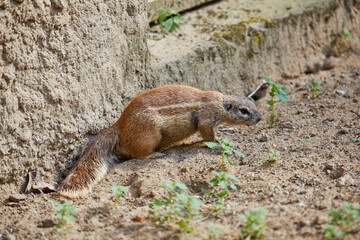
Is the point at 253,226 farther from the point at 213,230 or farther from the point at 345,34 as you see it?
the point at 345,34

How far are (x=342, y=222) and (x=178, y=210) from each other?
4.09ft

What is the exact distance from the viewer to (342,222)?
338 centimetres

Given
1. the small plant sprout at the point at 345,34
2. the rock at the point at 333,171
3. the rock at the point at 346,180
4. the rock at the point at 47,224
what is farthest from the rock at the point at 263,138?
the small plant sprout at the point at 345,34

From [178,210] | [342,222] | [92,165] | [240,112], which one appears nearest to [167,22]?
[240,112]

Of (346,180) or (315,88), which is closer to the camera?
(346,180)

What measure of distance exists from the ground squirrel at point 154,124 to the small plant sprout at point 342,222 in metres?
2.29

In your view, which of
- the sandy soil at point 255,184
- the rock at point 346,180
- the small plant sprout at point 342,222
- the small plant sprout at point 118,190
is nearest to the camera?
the small plant sprout at point 342,222

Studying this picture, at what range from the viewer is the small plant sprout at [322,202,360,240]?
3.31m

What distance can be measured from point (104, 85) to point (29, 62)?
101 cm

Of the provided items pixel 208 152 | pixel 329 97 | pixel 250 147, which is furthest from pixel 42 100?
pixel 329 97

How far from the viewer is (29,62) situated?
14.3 ft

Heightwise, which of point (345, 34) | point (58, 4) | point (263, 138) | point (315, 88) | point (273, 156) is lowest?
point (263, 138)

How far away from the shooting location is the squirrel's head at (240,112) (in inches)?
226

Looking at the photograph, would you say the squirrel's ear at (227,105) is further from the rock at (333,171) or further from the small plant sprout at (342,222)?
the small plant sprout at (342,222)
